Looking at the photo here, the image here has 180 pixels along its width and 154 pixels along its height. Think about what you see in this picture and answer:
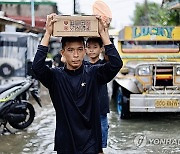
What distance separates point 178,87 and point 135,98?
37.5 inches

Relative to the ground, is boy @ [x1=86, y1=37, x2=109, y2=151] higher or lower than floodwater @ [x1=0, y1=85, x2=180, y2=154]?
higher

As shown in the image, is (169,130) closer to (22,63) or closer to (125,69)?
(125,69)

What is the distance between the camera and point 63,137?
2.94 meters

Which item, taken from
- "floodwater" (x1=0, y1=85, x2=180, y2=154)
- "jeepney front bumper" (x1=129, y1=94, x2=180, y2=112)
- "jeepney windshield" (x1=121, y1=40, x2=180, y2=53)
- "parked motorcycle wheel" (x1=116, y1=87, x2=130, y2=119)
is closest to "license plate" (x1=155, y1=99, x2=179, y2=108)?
"jeepney front bumper" (x1=129, y1=94, x2=180, y2=112)

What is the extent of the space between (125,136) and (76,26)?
13.5 feet

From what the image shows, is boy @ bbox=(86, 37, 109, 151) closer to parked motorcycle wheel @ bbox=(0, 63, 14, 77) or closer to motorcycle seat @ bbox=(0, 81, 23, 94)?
motorcycle seat @ bbox=(0, 81, 23, 94)

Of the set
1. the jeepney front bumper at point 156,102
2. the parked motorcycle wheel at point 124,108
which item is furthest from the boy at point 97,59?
the parked motorcycle wheel at point 124,108

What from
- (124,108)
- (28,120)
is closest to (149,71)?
(124,108)

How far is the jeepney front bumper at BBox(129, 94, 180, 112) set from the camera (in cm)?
752

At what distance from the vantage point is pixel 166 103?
7.52m

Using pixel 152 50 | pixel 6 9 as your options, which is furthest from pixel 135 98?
pixel 6 9

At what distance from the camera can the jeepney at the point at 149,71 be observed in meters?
7.54

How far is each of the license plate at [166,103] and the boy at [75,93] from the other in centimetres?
469

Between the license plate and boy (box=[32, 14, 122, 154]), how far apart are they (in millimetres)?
4690
